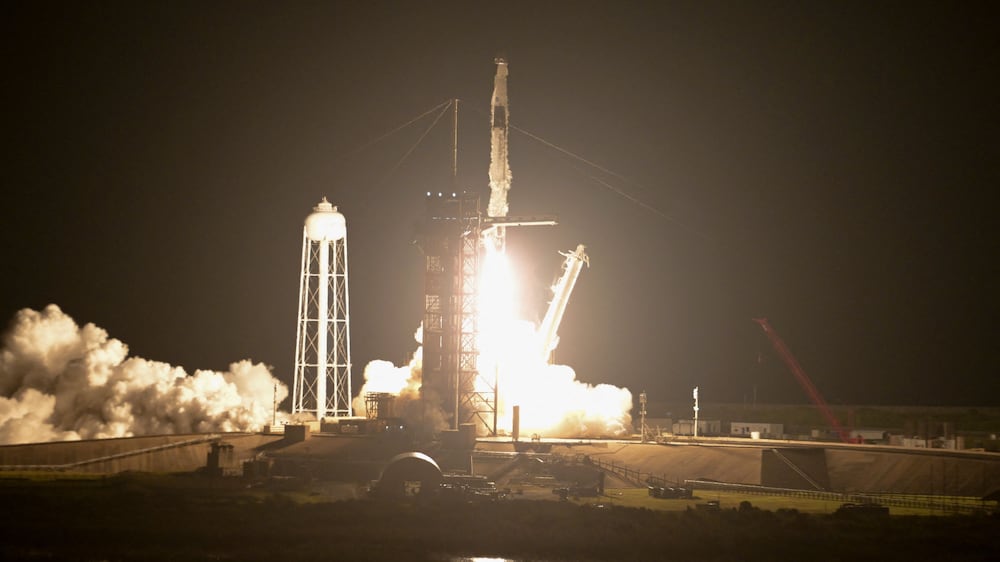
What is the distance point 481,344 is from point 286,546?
3232 centimetres

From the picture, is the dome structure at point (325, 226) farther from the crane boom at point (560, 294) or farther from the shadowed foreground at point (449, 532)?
the shadowed foreground at point (449, 532)

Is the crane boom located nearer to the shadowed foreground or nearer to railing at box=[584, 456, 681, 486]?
railing at box=[584, 456, 681, 486]

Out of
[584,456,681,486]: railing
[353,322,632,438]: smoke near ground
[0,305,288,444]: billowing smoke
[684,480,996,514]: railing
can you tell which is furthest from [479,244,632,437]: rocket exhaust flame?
[0,305,288,444]: billowing smoke

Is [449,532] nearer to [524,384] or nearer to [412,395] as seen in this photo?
[412,395]

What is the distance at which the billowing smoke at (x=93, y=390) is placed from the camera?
3199 inches

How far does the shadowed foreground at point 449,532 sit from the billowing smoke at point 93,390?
931 inches

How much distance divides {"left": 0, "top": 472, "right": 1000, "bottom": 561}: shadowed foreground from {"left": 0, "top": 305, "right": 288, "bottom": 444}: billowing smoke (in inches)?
931

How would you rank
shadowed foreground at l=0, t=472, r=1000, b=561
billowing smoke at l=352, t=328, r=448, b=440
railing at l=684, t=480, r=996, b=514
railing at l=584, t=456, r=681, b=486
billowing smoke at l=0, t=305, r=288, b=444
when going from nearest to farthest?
shadowed foreground at l=0, t=472, r=1000, b=561 < railing at l=684, t=480, r=996, b=514 < railing at l=584, t=456, r=681, b=486 < billowing smoke at l=352, t=328, r=448, b=440 < billowing smoke at l=0, t=305, r=288, b=444

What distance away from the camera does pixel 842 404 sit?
11831 cm

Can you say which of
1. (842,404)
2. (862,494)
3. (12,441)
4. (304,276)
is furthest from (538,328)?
(842,404)

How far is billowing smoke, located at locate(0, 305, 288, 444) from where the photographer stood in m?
81.2

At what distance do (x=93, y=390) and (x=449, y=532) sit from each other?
3800 centimetres

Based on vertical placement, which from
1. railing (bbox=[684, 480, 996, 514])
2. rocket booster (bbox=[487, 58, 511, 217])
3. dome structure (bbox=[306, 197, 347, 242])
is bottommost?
railing (bbox=[684, 480, 996, 514])

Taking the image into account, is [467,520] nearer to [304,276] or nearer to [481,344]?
[481,344]
